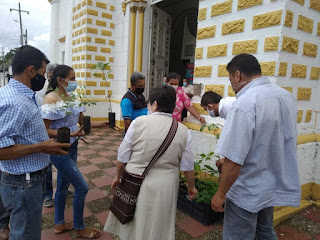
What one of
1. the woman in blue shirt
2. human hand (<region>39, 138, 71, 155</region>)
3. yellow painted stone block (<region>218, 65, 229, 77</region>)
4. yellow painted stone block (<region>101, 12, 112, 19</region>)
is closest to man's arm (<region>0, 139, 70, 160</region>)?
human hand (<region>39, 138, 71, 155</region>)

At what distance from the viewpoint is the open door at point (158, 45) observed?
310 inches

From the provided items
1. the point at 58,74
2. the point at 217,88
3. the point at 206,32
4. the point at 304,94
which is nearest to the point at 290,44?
the point at 304,94

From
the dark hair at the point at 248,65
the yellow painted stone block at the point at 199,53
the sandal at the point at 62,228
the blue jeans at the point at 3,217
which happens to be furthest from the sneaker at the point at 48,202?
the yellow painted stone block at the point at 199,53

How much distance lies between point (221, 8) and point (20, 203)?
11.2 ft

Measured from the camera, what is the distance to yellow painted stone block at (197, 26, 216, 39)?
3.63 meters

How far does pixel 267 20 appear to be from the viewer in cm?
295

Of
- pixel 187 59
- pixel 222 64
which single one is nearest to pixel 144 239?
pixel 222 64

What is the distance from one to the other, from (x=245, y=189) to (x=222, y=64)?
91.0 inches

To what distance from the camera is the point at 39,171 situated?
174cm

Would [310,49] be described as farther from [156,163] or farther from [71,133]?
[71,133]

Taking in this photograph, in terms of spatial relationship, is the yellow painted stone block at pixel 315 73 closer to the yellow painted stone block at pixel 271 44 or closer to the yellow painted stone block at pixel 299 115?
the yellow painted stone block at pixel 299 115

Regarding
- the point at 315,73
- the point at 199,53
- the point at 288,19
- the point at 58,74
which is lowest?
the point at 58,74

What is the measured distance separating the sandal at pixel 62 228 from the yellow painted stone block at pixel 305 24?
12.1 ft

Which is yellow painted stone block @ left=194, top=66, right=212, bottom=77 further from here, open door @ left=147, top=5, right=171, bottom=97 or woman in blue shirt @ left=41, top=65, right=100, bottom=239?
open door @ left=147, top=5, right=171, bottom=97
